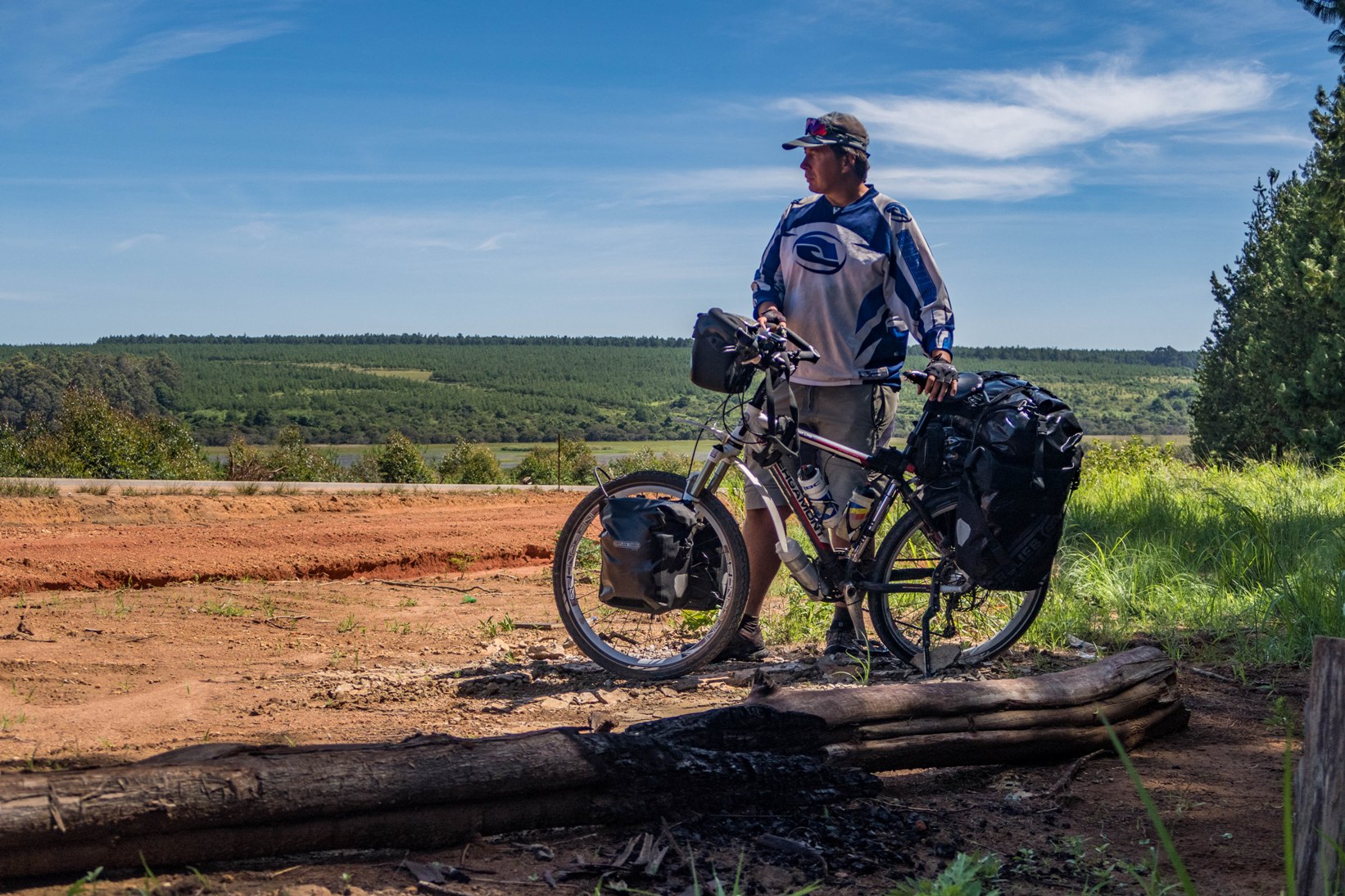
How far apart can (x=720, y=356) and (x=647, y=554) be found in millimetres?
859

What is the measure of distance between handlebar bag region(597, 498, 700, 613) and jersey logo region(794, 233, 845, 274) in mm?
1219

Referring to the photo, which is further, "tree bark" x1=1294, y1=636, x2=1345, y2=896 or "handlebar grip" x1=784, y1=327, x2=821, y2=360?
"handlebar grip" x1=784, y1=327, x2=821, y2=360

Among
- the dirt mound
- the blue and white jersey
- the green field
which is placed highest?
the blue and white jersey

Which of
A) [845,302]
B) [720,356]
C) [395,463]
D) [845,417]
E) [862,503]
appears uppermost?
[845,302]

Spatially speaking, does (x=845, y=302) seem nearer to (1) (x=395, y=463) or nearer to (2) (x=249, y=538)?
(2) (x=249, y=538)

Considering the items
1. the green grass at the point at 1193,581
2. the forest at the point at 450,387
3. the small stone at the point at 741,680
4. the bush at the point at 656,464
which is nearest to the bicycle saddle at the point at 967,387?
the small stone at the point at 741,680

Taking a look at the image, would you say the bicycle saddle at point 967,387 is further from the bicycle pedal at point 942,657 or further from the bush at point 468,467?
the bush at point 468,467

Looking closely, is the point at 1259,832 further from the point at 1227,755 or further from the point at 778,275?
the point at 778,275

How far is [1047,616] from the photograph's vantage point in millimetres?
5258

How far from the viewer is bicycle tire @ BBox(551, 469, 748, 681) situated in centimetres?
440

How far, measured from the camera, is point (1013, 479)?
4.08m

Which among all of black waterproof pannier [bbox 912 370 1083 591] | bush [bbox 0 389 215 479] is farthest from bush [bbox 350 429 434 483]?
black waterproof pannier [bbox 912 370 1083 591]

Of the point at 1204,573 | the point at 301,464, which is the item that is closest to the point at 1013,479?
the point at 1204,573

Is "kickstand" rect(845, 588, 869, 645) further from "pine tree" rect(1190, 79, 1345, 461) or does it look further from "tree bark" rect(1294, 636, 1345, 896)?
"pine tree" rect(1190, 79, 1345, 461)
